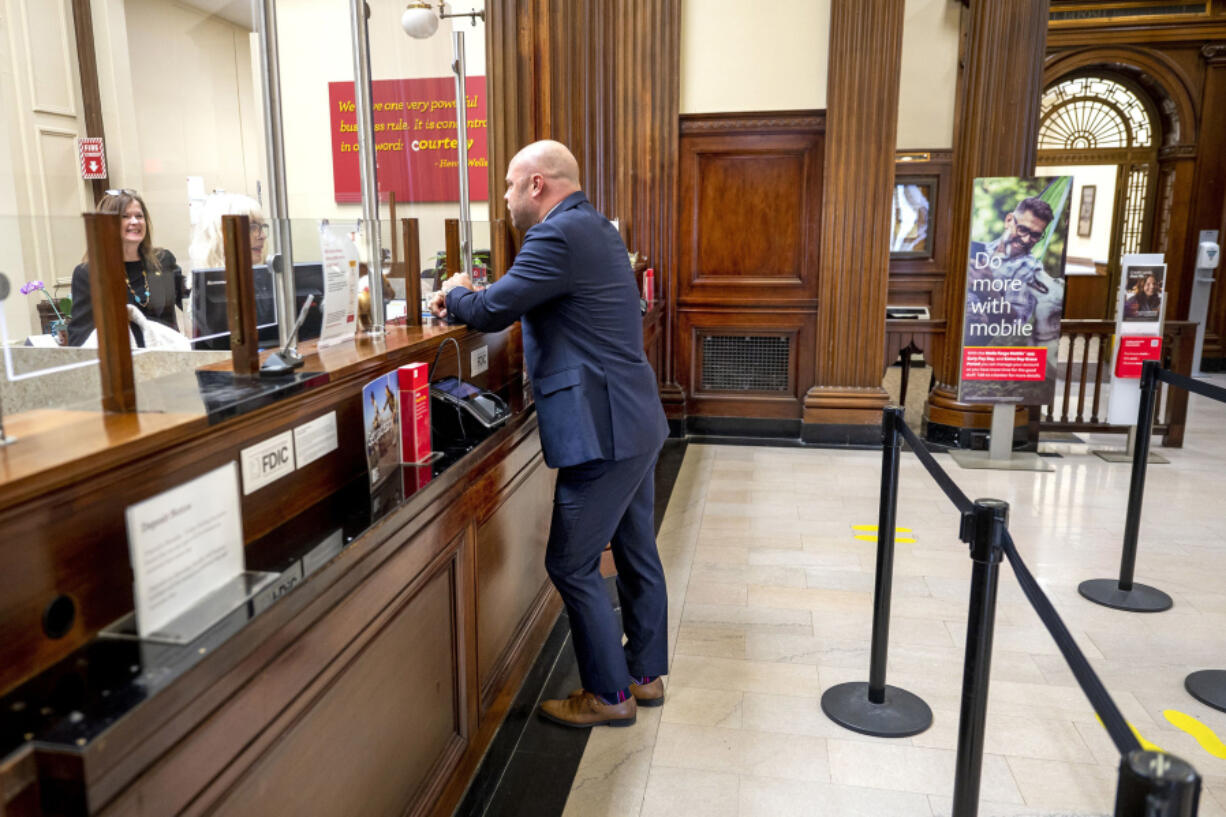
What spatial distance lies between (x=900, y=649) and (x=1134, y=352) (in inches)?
146

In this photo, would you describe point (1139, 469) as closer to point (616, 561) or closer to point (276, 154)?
point (616, 561)

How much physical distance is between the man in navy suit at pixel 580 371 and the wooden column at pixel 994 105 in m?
4.08

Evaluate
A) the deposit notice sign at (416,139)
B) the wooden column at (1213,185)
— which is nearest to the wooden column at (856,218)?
the deposit notice sign at (416,139)

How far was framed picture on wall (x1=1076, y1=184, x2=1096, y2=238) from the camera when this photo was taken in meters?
12.3

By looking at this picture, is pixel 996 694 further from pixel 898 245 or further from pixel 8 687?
pixel 898 245

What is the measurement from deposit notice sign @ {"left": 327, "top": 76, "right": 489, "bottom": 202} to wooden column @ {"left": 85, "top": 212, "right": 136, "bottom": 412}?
6416 mm

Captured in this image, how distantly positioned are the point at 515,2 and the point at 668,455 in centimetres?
318

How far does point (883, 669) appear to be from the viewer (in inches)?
109

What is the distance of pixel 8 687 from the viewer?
1000mm

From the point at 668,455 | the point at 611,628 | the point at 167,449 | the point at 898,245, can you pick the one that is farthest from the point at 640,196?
the point at 167,449

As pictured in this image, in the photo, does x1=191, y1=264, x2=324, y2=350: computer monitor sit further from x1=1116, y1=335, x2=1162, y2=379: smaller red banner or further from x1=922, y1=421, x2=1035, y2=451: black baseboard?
x1=1116, y1=335, x2=1162, y2=379: smaller red banner

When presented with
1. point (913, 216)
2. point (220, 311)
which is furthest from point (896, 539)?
point (913, 216)

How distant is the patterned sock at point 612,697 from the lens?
104 inches

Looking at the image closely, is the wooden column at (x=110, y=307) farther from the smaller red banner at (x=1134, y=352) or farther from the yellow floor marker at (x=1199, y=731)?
the smaller red banner at (x=1134, y=352)
